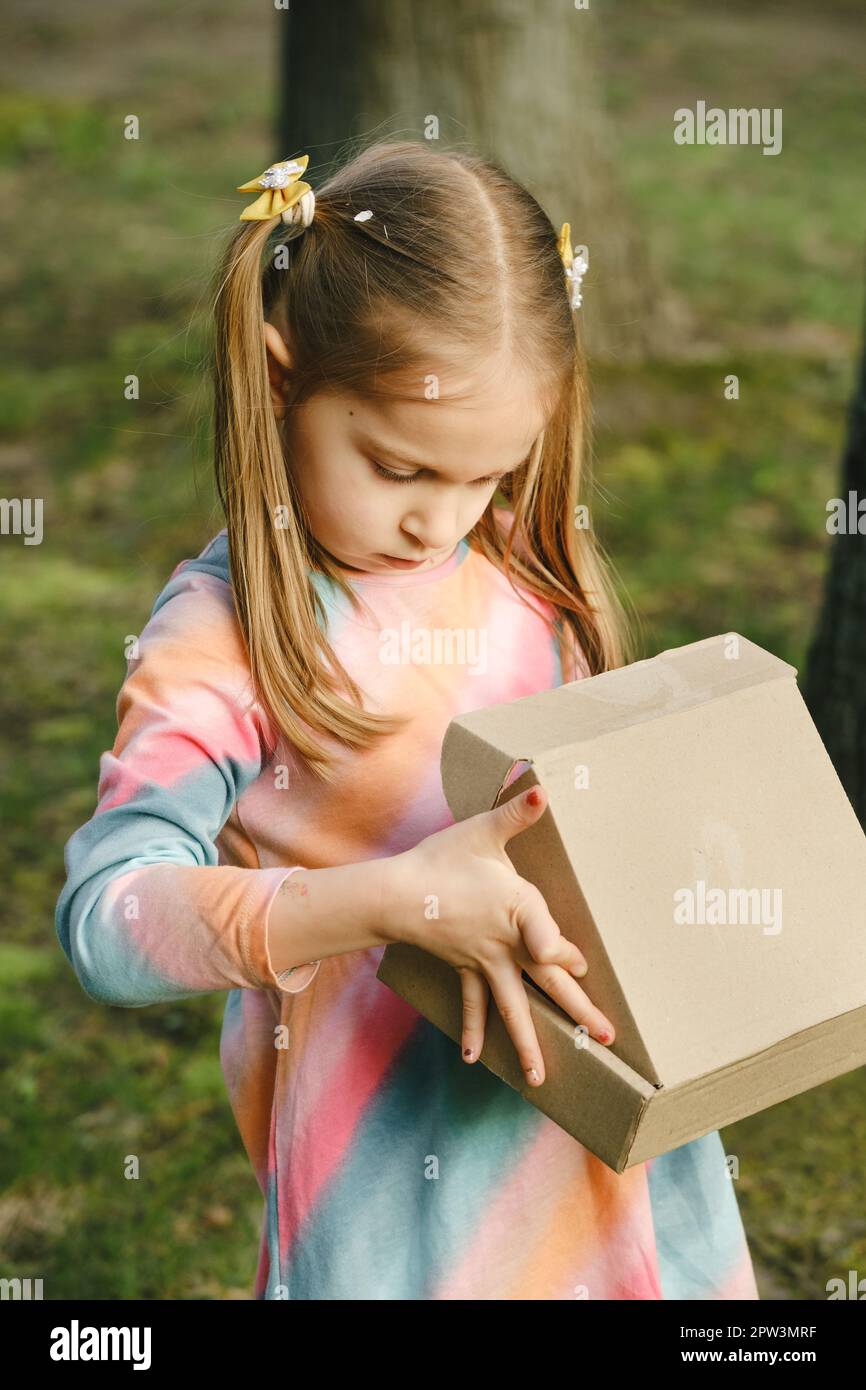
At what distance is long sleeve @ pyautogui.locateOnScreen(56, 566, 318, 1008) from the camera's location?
142 cm

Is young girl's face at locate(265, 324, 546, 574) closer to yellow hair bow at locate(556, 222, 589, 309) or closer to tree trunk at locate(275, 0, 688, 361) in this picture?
yellow hair bow at locate(556, 222, 589, 309)

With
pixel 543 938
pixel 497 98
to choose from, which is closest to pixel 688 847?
pixel 543 938

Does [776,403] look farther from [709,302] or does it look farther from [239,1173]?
[239,1173]

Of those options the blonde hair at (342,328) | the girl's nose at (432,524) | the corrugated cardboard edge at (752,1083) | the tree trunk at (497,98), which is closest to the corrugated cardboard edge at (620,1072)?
the corrugated cardboard edge at (752,1083)

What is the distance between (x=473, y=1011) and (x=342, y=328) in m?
0.74

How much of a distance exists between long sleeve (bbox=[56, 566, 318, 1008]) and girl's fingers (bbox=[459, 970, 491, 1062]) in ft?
0.53

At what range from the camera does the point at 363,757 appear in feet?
5.55

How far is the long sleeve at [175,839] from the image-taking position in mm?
1422

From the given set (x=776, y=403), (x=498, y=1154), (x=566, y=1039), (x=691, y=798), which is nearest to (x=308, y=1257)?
(x=498, y=1154)

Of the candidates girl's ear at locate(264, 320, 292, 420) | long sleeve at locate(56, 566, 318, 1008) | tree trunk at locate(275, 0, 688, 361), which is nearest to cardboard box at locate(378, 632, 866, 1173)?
long sleeve at locate(56, 566, 318, 1008)

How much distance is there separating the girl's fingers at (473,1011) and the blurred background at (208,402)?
65 centimetres

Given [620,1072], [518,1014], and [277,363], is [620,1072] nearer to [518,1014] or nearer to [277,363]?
[518,1014]

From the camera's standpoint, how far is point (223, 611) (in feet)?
5.37

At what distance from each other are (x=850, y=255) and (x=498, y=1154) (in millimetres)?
Result: 6386
